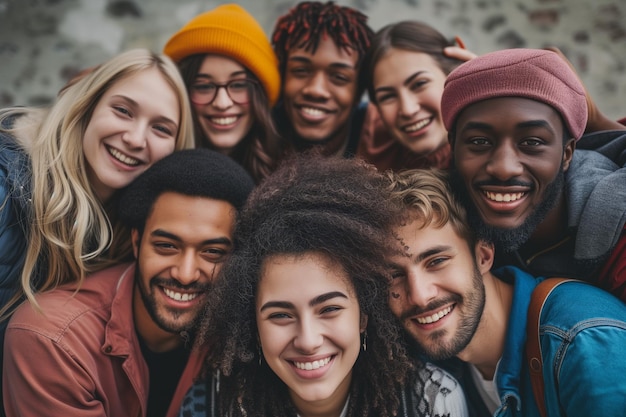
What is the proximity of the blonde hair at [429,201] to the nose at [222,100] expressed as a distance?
1.23 meters

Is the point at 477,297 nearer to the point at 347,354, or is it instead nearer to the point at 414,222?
the point at 414,222

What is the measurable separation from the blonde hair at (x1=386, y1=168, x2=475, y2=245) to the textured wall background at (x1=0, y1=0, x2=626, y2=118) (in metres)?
2.75

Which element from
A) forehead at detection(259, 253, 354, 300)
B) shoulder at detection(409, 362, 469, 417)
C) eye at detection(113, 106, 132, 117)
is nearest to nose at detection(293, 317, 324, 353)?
forehead at detection(259, 253, 354, 300)

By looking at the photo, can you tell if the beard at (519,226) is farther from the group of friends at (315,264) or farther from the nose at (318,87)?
the nose at (318,87)

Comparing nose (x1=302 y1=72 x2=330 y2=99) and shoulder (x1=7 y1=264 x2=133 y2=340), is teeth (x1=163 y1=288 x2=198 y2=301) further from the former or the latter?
nose (x1=302 y1=72 x2=330 y2=99)

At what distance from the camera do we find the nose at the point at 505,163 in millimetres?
2604

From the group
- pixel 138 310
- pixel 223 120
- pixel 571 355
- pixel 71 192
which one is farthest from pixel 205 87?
pixel 571 355

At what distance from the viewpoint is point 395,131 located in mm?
3600

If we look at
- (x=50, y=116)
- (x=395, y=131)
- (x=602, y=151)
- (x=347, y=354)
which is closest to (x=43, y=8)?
(x=50, y=116)

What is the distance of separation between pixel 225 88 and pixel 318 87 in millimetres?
598

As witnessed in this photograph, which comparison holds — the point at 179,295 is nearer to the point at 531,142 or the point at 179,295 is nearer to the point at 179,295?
the point at 179,295

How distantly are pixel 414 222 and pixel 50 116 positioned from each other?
2135 millimetres

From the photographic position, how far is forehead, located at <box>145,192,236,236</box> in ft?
9.52

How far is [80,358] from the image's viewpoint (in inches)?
107
